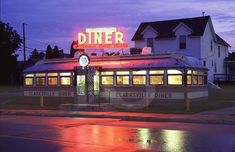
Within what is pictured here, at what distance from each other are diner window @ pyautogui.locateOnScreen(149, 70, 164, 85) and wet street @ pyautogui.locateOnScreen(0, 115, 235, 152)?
43.7ft

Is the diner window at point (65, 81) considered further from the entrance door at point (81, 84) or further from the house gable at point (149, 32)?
the house gable at point (149, 32)

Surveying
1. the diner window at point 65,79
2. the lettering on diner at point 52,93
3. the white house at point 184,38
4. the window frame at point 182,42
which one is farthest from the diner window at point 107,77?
the window frame at point 182,42

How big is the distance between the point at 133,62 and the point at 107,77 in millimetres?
2210

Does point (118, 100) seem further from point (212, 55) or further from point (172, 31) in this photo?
point (212, 55)

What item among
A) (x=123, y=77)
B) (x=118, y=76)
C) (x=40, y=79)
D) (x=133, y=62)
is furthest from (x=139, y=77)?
(x=40, y=79)

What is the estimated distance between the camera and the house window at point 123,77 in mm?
33844

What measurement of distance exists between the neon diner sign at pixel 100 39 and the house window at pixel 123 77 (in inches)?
106

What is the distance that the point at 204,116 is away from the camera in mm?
22719

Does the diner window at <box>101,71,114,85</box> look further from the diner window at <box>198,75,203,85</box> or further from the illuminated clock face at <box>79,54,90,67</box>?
the diner window at <box>198,75,203,85</box>

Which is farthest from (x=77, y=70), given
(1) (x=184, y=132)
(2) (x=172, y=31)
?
(2) (x=172, y=31)

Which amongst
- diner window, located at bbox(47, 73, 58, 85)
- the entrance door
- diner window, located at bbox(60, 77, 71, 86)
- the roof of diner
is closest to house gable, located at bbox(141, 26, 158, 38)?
the roof of diner

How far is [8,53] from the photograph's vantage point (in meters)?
84.2

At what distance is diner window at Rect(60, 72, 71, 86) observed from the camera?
3672cm

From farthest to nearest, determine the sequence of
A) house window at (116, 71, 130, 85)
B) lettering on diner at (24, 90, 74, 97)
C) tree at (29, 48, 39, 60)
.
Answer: tree at (29, 48, 39, 60), lettering on diner at (24, 90, 74, 97), house window at (116, 71, 130, 85)
